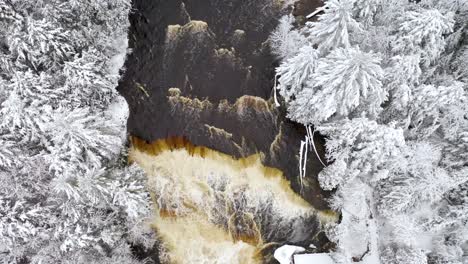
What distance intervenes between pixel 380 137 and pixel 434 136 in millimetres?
4944

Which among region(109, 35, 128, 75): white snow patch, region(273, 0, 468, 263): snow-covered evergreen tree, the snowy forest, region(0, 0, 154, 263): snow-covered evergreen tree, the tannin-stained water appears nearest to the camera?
region(0, 0, 154, 263): snow-covered evergreen tree

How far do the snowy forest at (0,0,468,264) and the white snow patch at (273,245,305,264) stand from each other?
84 millimetres

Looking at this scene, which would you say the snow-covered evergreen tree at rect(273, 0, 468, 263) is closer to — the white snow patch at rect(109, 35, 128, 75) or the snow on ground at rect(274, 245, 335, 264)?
the snow on ground at rect(274, 245, 335, 264)

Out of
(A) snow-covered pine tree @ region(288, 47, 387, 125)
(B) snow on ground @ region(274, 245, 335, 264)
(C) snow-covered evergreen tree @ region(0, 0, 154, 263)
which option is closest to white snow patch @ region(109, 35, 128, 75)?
(C) snow-covered evergreen tree @ region(0, 0, 154, 263)

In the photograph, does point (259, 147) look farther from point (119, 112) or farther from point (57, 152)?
point (57, 152)

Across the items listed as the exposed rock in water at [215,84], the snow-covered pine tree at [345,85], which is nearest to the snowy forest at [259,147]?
the snow-covered pine tree at [345,85]

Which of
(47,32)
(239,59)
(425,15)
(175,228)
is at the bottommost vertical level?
(175,228)

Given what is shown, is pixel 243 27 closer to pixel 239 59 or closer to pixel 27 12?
pixel 239 59

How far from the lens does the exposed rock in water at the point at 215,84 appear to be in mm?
23578

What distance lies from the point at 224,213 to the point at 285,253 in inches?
172

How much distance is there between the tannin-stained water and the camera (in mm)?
22734

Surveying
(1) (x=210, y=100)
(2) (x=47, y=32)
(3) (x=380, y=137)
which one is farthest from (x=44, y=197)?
(3) (x=380, y=137)

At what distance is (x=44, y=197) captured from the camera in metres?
20.5

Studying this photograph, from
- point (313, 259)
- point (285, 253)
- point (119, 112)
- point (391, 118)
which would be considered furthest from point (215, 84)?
point (313, 259)
